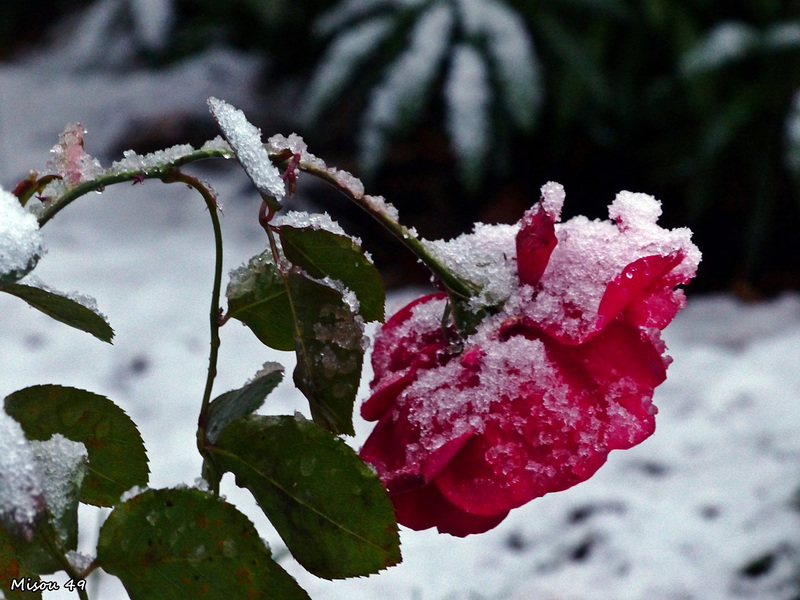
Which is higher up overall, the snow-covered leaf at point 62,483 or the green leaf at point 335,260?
the green leaf at point 335,260

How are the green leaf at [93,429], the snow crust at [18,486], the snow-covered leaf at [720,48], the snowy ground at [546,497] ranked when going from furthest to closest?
the snow-covered leaf at [720,48] → the snowy ground at [546,497] → the green leaf at [93,429] → the snow crust at [18,486]

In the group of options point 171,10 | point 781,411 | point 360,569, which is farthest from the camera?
point 171,10

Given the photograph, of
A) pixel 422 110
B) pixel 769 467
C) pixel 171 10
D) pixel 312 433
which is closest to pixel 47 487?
pixel 312 433

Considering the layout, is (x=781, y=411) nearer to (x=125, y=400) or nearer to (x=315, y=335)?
(x=125, y=400)

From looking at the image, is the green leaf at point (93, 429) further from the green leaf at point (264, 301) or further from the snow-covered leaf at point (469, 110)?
the snow-covered leaf at point (469, 110)

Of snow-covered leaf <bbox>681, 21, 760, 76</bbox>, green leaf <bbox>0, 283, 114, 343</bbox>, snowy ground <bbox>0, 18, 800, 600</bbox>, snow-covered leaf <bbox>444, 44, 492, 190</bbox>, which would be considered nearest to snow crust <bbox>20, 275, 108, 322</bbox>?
green leaf <bbox>0, 283, 114, 343</bbox>

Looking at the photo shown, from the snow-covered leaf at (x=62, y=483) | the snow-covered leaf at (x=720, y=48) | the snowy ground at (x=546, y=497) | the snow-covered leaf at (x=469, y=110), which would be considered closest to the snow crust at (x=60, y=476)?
the snow-covered leaf at (x=62, y=483)

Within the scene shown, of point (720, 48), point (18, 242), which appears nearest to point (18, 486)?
point (18, 242)

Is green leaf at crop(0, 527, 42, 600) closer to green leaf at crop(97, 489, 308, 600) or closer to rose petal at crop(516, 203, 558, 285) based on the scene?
green leaf at crop(97, 489, 308, 600)
